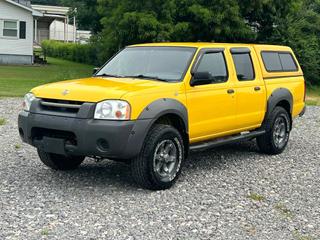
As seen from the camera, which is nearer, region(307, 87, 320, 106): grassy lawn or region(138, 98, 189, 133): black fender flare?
region(138, 98, 189, 133): black fender flare

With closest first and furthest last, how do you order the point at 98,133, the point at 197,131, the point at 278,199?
the point at 98,133, the point at 278,199, the point at 197,131

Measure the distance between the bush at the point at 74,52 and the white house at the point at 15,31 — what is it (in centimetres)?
460

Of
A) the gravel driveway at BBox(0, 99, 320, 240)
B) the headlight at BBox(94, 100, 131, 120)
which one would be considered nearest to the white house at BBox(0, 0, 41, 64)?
the gravel driveway at BBox(0, 99, 320, 240)

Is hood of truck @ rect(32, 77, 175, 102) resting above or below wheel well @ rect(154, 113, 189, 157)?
above

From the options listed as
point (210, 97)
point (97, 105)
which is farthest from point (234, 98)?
point (97, 105)

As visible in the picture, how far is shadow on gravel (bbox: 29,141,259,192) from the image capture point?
6.44 metres

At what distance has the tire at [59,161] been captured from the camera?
692 centimetres

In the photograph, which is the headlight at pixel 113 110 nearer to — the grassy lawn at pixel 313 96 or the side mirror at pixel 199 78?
the side mirror at pixel 199 78

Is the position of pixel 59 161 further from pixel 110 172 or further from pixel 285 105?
pixel 285 105

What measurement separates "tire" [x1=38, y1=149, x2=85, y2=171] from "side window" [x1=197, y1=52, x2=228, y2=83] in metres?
2.08

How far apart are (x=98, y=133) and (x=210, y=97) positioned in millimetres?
1871

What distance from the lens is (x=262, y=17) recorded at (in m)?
21.9

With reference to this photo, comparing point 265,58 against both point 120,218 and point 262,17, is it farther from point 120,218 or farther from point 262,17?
point 262,17

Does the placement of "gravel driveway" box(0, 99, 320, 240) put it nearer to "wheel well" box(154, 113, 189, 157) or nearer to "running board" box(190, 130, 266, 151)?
"running board" box(190, 130, 266, 151)
